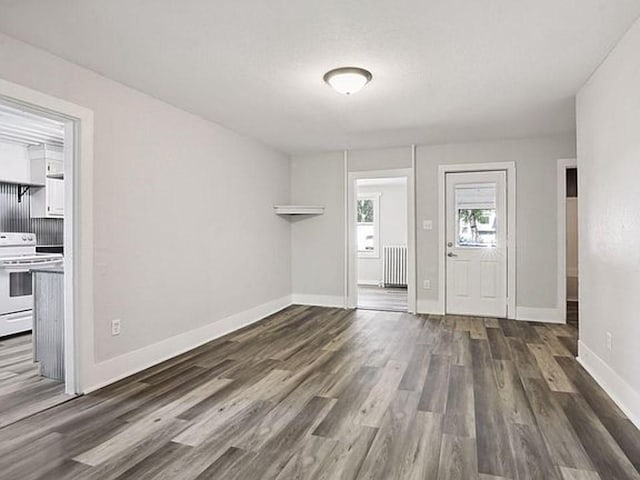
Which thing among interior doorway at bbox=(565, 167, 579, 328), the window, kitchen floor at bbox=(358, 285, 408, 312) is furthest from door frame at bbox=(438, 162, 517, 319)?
the window

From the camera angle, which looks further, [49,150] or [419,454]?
[49,150]

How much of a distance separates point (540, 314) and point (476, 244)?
119cm

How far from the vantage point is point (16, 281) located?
14.7ft

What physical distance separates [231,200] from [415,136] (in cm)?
245

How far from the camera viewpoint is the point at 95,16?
2.25m

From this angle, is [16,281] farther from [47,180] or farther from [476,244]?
[476,244]

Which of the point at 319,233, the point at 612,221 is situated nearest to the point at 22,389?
the point at 319,233

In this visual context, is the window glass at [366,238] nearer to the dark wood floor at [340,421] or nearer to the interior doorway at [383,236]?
the interior doorway at [383,236]

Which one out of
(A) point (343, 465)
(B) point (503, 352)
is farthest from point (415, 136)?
(A) point (343, 465)

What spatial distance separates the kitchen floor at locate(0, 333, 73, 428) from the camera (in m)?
2.62

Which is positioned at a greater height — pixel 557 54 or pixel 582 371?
pixel 557 54

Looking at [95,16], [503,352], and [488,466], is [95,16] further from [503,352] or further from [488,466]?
[503,352]

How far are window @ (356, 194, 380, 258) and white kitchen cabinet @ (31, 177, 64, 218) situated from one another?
5.55m

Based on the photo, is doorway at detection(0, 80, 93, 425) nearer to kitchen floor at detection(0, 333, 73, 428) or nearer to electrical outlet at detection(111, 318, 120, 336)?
kitchen floor at detection(0, 333, 73, 428)
